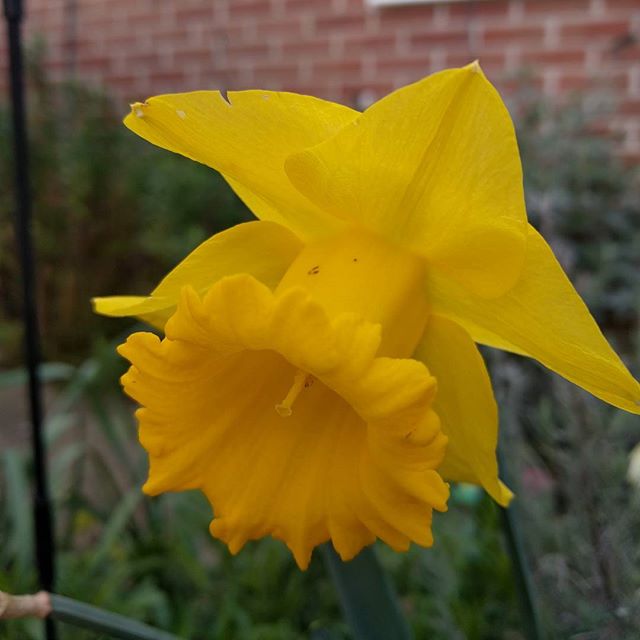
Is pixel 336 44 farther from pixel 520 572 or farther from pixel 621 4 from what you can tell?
pixel 520 572

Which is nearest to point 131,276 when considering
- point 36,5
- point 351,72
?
point 351,72

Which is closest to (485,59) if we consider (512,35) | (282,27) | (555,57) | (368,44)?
(512,35)

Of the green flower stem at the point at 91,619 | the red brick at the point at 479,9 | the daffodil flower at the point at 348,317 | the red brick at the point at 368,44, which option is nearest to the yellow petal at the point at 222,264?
the daffodil flower at the point at 348,317

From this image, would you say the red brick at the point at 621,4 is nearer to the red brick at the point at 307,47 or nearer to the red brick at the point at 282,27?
the red brick at the point at 307,47

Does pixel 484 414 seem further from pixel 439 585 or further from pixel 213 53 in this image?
pixel 213 53

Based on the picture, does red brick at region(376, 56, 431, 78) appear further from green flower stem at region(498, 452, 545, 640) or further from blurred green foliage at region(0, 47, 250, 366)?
green flower stem at region(498, 452, 545, 640)
